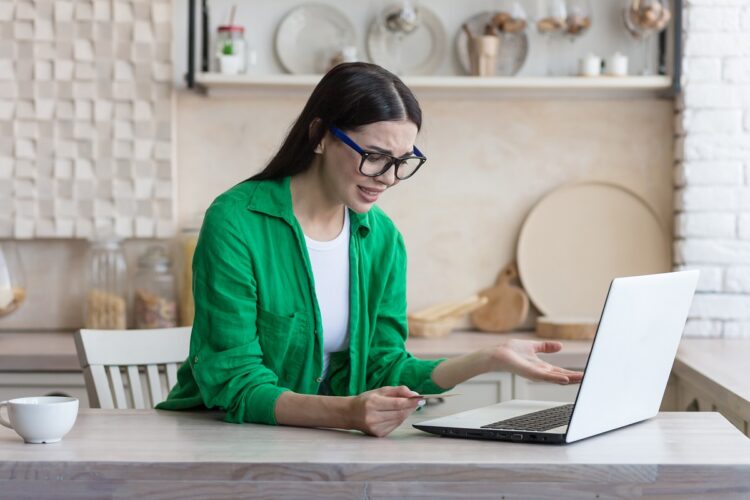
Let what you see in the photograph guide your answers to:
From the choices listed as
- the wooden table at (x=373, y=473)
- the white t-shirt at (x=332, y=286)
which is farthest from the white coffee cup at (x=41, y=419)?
the white t-shirt at (x=332, y=286)

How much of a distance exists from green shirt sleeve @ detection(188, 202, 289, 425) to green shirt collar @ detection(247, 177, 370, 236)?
0.21 feet

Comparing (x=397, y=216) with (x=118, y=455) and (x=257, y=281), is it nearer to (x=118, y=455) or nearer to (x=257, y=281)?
(x=257, y=281)

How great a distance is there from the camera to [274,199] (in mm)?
1869

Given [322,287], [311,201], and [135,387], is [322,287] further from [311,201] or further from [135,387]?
[135,387]

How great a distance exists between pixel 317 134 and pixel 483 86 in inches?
56.0

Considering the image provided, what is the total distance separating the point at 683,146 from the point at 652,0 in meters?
0.46

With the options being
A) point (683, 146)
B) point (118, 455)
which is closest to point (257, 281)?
point (118, 455)

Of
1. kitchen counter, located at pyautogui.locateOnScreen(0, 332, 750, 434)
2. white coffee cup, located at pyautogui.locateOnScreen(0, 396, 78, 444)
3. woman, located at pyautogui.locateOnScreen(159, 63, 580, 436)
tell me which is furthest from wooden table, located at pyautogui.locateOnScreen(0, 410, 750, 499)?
kitchen counter, located at pyautogui.locateOnScreen(0, 332, 750, 434)

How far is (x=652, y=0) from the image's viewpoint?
10.5 feet

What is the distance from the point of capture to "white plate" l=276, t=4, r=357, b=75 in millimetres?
3328

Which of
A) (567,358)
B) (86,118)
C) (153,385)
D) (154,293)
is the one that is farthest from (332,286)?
(86,118)

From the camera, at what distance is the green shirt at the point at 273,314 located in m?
1.75

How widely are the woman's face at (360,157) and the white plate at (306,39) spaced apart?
1500 millimetres

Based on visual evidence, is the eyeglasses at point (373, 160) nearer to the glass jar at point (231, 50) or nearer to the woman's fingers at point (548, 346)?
the woman's fingers at point (548, 346)
